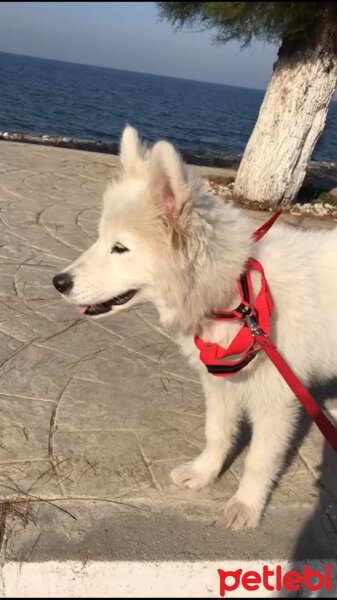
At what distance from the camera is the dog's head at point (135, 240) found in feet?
7.06

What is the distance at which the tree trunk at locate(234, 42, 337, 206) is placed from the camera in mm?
7453

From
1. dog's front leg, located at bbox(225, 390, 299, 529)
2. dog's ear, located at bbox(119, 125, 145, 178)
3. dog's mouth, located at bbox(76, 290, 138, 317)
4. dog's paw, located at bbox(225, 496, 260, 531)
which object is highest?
dog's ear, located at bbox(119, 125, 145, 178)

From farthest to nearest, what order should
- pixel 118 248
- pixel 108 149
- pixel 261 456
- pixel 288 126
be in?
1. pixel 108 149
2. pixel 288 126
3. pixel 261 456
4. pixel 118 248

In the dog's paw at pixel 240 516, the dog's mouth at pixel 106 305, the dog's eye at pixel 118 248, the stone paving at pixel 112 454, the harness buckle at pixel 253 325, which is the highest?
the dog's eye at pixel 118 248

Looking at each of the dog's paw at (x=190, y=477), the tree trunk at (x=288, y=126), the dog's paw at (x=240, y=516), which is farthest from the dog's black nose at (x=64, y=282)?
the tree trunk at (x=288, y=126)

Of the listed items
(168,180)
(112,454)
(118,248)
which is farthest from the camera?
(112,454)

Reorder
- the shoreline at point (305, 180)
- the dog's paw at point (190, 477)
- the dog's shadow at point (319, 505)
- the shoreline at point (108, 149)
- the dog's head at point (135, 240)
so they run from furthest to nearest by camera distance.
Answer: the shoreline at point (108, 149) < the shoreline at point (305, 180) < the dog's paw at point (190, 477) < the dog's shadow at point (319, 505) < the dog's head at point (135, 240)

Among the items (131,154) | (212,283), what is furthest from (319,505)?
(131,154)

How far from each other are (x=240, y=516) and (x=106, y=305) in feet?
4.05

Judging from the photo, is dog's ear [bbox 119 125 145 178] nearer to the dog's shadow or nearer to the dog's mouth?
the dog's mouth

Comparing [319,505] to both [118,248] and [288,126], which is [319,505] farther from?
[288,126]

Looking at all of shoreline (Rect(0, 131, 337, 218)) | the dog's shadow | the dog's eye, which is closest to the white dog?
the dog's eye

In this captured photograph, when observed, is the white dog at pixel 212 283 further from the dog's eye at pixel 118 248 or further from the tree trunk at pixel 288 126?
the tree trunk at pixel 288 126

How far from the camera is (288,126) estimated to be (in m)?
7.72
